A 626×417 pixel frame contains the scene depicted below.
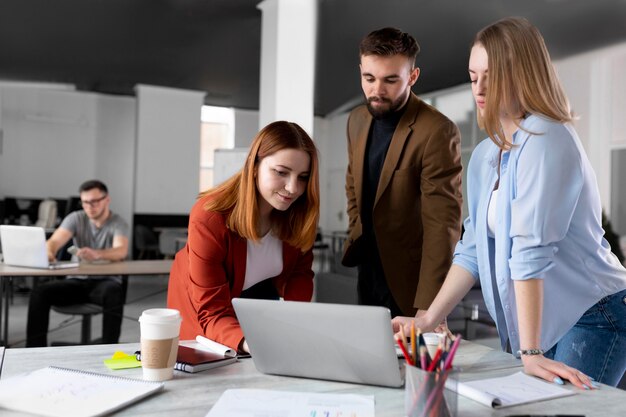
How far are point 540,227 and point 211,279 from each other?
86 cm

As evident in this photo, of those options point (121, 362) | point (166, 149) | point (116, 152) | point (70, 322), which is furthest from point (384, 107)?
→ point (116, 152)

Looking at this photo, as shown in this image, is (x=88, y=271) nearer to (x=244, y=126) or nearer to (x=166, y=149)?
(x=166, y=149)

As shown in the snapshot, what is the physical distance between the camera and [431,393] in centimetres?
89

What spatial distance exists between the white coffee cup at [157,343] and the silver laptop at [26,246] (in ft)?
8.61

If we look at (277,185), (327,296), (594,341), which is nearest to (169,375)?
(277,185)

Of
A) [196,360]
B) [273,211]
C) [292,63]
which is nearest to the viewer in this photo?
[196,360]

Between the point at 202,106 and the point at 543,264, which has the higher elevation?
the point at 202,106

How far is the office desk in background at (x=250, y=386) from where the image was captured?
1012mm

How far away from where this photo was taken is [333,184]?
45.1 ft

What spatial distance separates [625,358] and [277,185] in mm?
A: 1009

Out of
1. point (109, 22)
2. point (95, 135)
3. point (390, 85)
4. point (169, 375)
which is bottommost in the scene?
point (169, 375)

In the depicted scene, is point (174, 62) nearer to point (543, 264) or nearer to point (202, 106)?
point (202, 106)

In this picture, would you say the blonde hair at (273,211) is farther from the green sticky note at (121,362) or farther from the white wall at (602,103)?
the white wall at (602,103)

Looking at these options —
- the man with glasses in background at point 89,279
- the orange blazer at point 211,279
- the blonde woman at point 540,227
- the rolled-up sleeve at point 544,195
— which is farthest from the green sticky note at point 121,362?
the man with glasses in background at point 89,279
